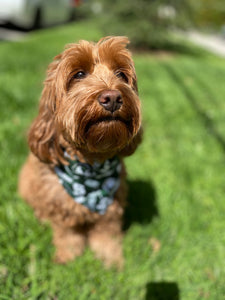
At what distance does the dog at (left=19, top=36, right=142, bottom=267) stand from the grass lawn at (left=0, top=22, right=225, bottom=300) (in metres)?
0.20

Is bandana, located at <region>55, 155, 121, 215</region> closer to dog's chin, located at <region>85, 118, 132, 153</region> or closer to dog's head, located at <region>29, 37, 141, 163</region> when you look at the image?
dog's head, located at <region>29, 37, 141, 163</region>

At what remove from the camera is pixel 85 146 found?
2.02m

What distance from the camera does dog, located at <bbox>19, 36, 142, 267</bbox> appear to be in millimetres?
1875

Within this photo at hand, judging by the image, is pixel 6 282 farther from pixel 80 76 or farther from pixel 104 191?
pixel 80 76

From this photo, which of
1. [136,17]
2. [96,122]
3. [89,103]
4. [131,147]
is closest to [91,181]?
[131,147]

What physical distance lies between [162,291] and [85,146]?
1530 millimetres

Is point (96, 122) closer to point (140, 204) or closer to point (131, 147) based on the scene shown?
point (131, 147)

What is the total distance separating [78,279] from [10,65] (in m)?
5.37

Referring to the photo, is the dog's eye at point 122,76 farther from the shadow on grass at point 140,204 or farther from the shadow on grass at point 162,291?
the shadow on grass at point 162,291

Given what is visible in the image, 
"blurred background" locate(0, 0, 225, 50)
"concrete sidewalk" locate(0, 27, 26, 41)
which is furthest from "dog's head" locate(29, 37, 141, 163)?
"blurred background" locate(0, 0, 225, 50)

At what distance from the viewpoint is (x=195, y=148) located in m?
4.58

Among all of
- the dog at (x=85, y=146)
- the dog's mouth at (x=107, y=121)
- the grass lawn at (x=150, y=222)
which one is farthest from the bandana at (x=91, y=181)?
the grass lawn at (x=150, y=222)

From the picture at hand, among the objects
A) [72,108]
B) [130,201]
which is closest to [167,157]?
[130,201]

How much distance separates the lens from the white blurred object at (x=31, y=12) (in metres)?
9.55
